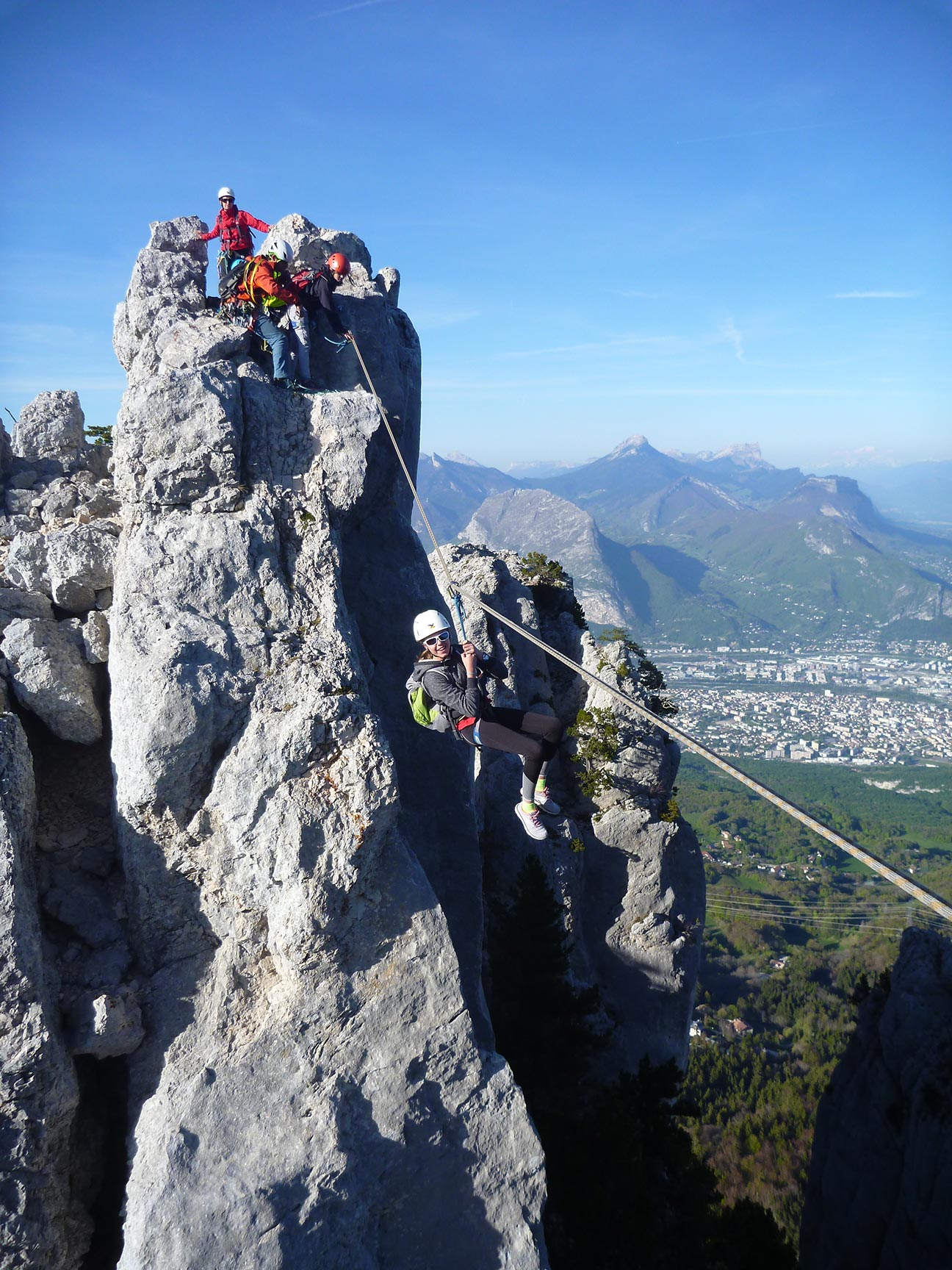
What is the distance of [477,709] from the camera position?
35.2ft

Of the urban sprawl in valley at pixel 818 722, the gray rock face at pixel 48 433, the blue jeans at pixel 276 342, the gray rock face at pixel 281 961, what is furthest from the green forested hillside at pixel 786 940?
the gray rock face at pixel 48 433

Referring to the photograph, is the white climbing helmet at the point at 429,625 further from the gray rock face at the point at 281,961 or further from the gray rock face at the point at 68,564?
the gray rock face at the point at 68,564

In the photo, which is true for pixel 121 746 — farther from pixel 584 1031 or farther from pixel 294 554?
pixel 584 1031

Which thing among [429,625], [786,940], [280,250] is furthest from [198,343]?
[786,940]

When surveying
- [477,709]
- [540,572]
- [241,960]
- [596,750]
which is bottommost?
[596,750]

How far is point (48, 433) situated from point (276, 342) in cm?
528

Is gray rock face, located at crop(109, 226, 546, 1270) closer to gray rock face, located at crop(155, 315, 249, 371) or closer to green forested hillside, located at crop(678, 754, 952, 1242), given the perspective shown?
gray rock face, located at crop(155, 315, 249, 371)

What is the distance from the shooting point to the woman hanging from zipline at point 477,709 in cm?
1082

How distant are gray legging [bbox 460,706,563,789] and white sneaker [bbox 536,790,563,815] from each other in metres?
0.89

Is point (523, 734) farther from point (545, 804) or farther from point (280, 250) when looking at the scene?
point (280, 250)

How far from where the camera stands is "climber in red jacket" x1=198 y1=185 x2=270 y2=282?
52.4 feet

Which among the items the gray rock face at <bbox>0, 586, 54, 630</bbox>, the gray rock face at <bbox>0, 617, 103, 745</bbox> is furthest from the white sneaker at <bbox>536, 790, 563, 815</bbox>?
the gray rock face at <bbox>0, 586, 54, 630</bbox>

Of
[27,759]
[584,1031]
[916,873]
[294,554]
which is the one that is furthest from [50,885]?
[916,873]

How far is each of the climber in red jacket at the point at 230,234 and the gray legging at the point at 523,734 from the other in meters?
11.9
